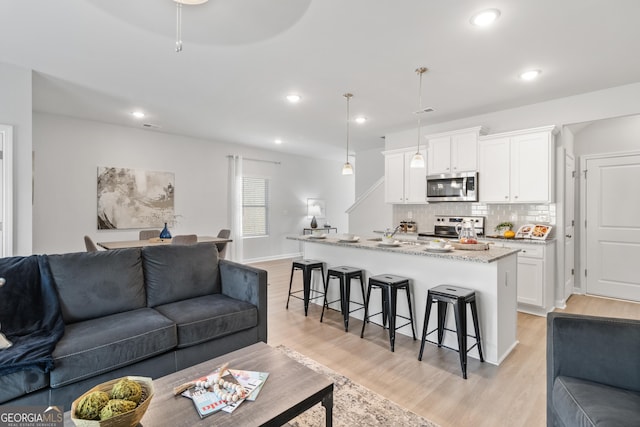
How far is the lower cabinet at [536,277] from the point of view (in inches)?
150

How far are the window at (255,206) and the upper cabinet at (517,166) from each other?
492 cm

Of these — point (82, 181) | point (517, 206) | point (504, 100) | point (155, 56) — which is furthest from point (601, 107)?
point (82, 181)

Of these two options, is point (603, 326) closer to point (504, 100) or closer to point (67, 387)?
point (67, 387)

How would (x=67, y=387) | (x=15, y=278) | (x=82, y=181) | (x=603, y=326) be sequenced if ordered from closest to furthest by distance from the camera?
(x=603, y=326), (x=67, y=387), (x=15, y=278), (x=82, y=181)

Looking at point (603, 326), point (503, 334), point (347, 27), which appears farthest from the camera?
point (503, 334)

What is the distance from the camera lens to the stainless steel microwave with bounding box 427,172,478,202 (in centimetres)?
462

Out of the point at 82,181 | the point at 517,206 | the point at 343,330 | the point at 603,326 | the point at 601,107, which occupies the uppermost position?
the point at 601,107

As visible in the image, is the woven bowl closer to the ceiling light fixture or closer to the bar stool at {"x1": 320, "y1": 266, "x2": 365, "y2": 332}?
the ceiling light fixture

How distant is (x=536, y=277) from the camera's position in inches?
151

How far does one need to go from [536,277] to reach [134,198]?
253 inches

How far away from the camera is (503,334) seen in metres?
2.75

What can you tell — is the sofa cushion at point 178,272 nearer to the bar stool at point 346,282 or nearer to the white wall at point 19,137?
the bar stool at point 346,282

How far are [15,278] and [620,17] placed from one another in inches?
186

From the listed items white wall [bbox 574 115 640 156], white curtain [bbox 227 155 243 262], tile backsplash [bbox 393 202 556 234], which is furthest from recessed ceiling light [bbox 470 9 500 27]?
white curtain [bbox 227 155 243 262]
